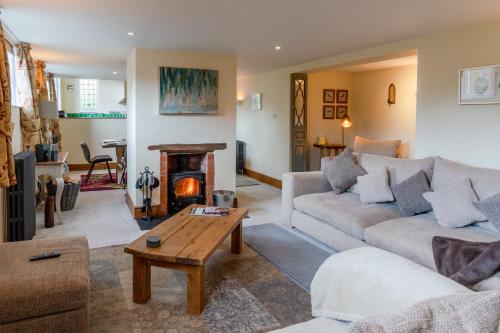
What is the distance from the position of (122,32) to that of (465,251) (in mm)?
3677

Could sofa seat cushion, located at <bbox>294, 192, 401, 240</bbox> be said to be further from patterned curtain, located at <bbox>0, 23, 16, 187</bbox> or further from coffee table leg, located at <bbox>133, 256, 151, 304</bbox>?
patterned curtain, located at <bbox>0, 23, 16, 187</bbox>

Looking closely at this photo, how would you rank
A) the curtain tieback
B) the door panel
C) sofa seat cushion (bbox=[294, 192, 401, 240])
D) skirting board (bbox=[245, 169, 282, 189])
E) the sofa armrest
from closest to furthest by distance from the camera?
the curtain tieback < sofa seat cushion (bbox=[294, 192, 401, 240]) < the sofa armrest < the door panel < skirting board (bbox=[245, 169, 282, 189])

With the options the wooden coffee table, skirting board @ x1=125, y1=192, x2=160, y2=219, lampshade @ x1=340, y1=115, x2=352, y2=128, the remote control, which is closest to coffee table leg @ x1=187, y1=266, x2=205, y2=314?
the wooden coffee table

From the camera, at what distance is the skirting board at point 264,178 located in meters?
7.34

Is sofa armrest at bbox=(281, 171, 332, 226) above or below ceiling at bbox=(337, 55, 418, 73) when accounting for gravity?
below

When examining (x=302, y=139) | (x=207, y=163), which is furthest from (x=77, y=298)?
(x=302, y=139)

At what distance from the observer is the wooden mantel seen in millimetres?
5215

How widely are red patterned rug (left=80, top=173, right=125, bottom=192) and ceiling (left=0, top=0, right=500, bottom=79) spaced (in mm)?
2597

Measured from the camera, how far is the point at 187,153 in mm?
5449

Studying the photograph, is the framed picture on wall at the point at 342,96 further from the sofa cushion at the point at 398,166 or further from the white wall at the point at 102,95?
the white wall at the point at 102,95

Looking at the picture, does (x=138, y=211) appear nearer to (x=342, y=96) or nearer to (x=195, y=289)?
(x=195, y=289)

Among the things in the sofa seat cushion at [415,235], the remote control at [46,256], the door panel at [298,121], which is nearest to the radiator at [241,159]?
the door panel at [298,121]

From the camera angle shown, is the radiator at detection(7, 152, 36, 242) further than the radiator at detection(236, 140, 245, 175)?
A: No

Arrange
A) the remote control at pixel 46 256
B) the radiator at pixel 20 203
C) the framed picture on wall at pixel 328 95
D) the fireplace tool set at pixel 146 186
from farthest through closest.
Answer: the framed picture on wall at pixel 328 95 < the fireplace tool set at pixel 146 186 < the radiator at pixel 20 203 < the remote control at pixel 46 256
